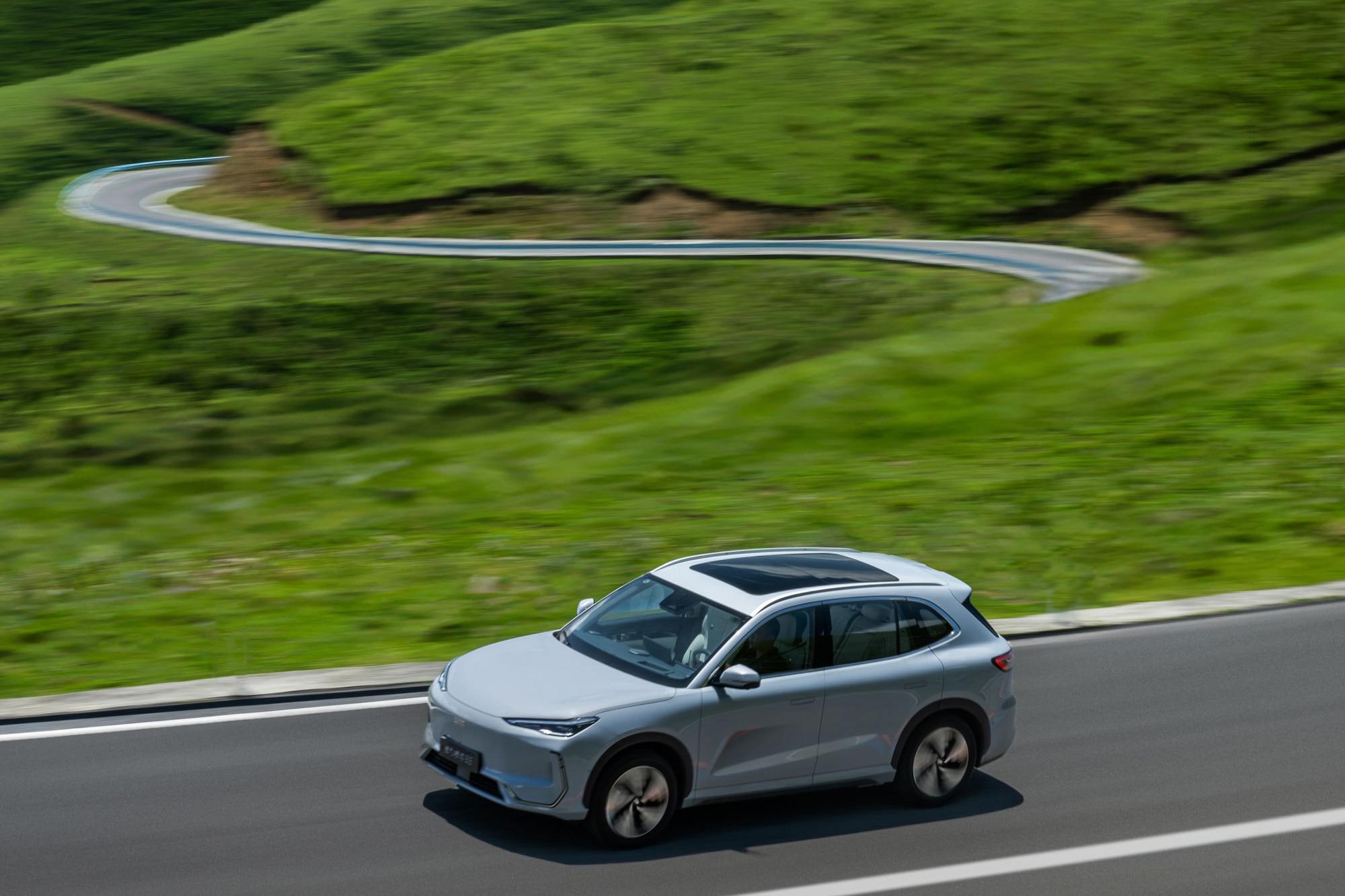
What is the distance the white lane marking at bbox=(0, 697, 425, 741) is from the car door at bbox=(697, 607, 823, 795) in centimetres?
343

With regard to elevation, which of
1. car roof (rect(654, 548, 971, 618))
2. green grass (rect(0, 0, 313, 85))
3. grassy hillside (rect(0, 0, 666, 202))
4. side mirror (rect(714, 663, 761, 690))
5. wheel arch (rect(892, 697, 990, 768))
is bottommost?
wheel arch (rect(892, 697, 990, 768))

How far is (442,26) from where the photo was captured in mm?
79500

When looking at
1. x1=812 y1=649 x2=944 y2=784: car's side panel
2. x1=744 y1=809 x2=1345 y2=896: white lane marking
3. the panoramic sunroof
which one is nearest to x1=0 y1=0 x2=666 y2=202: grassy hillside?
the panoramic sunroof

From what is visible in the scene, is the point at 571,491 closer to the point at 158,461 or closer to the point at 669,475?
the point at 669,475

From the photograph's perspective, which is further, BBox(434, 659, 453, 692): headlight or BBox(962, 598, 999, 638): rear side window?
BBox(962, 598, 999, 638): rear side window

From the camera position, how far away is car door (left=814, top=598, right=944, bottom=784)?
28.5 ft

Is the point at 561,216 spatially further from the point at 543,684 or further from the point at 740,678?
the point at 740,678

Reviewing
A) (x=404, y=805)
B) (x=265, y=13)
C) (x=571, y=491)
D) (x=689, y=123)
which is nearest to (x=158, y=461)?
(x=571, y=491)

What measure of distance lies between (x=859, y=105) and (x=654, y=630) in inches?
1754

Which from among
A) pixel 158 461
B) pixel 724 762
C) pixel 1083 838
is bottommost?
pixel 158 461

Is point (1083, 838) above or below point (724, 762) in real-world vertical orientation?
below

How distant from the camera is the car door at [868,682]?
8.68 m

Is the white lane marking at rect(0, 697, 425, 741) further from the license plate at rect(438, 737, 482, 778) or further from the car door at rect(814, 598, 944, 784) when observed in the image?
the car door at rect(814, 598, 944, 784)

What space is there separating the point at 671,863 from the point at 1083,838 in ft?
8.35
